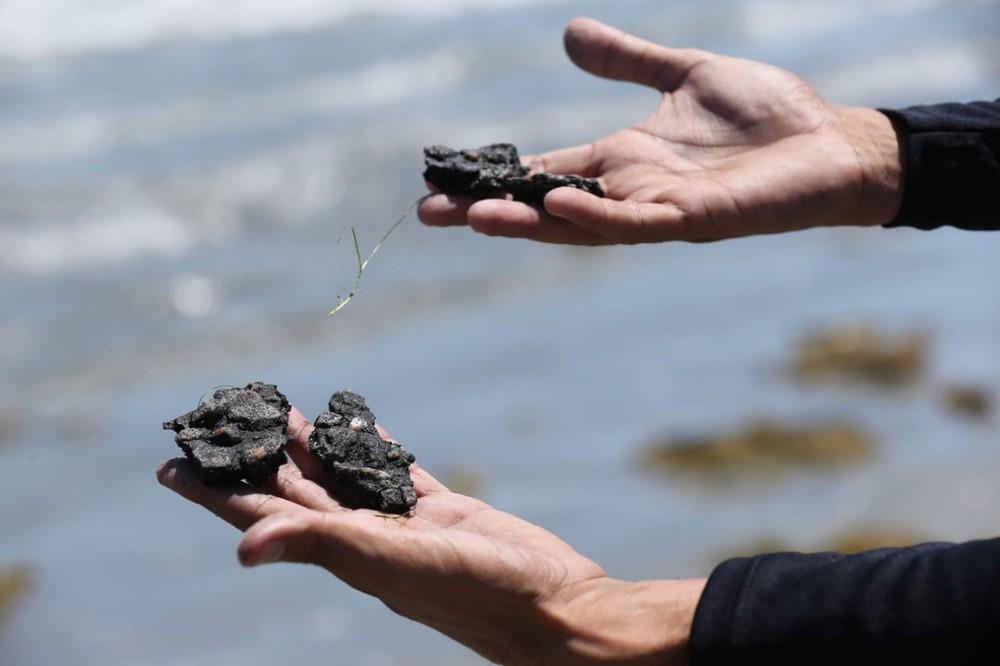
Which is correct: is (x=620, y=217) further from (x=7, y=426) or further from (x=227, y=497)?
(x=7, y=426)

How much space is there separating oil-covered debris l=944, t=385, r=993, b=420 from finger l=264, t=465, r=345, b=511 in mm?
4859

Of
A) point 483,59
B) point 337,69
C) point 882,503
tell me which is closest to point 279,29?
point 337,69

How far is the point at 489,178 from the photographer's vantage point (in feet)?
12.8

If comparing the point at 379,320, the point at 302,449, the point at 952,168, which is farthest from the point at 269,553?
the point at 379,320

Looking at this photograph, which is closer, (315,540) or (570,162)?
(315,540)

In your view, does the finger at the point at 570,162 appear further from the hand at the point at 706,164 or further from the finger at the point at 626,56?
the finger at the point at 626,56

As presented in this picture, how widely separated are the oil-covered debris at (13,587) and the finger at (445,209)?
10.3 feet

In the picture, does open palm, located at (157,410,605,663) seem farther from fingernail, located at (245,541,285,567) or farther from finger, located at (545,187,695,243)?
finger, located at (545,187,695,243)

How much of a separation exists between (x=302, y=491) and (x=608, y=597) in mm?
800

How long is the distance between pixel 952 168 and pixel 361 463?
213 cm

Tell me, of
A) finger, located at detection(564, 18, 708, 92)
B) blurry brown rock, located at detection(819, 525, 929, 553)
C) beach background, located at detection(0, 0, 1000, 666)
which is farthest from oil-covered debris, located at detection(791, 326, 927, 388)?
finger, located at detection(564, 18, 708, 92)

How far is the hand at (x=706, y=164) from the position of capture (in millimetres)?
3609

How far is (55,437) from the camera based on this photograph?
708 cm

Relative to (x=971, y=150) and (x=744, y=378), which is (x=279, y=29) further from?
(x=971, y=150)
